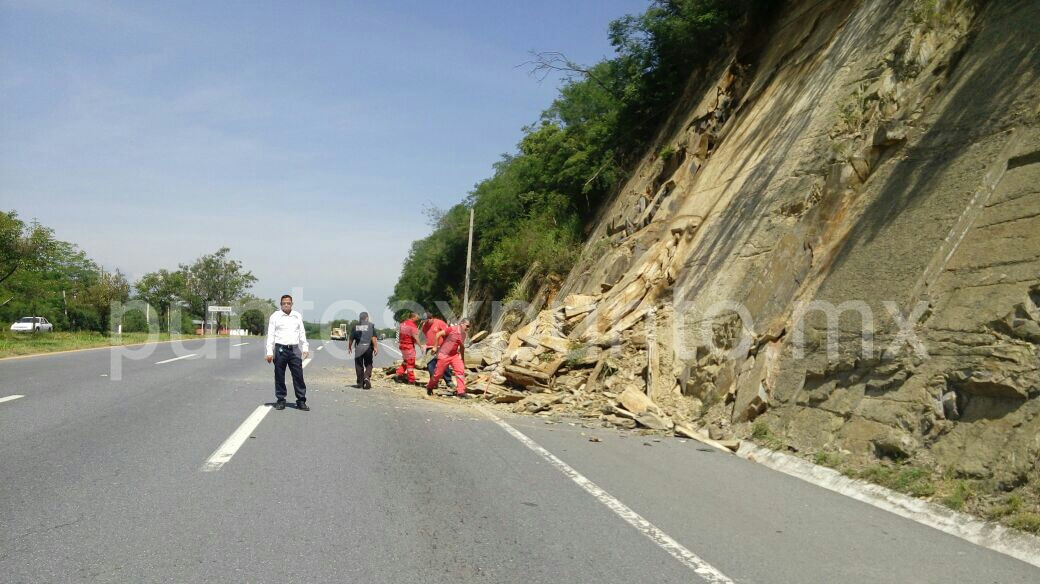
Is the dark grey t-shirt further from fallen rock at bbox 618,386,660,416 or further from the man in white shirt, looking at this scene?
fallen rock at bbox 618,386,660,416

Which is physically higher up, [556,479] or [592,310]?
[592,310]

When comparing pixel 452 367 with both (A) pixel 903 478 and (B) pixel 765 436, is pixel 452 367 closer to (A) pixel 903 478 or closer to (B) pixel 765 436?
(B) pixel 765 436

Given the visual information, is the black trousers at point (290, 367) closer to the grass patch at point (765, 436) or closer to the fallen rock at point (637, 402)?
the fallen rock at point (637, 402)

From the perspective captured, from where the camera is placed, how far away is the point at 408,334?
18188 millimetres

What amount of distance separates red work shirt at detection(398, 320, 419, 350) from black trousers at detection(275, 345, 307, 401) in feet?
17.9

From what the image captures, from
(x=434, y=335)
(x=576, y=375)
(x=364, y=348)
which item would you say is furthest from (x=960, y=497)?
(x=364, y=348)

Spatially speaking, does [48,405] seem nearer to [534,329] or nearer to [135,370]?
[135,370]

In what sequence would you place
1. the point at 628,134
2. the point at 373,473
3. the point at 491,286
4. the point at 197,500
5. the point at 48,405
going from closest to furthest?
the point at 197,500
the point at 373,473
the point at 48,405
the point at 628,134
the point at 491,286

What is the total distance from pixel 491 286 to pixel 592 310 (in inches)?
1080

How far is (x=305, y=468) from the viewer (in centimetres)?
777

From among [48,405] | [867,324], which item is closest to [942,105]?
[867,324]

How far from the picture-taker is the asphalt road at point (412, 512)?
196 inches

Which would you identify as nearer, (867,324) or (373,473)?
(373,473)

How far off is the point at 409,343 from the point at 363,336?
3.95 feet
